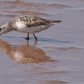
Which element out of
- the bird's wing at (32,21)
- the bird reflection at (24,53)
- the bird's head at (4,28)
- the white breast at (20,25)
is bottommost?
the bird reflection at (24,53)

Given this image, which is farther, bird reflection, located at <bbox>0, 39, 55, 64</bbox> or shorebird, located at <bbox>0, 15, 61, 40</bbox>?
shorebird, located at <bbox>0, 15, 61, 40</bbox>

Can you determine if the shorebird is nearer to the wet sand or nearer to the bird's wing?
the bird's wing

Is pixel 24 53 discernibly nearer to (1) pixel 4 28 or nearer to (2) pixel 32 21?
(2) pixel 32 21

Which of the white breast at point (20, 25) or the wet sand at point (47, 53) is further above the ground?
the white breast at point (20, 25)

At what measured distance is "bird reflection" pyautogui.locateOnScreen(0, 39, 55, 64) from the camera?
851 centimetres

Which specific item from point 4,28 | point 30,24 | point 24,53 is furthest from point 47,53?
point 4,28

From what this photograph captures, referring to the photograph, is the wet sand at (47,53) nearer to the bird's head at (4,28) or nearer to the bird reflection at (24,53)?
the bird reflection at (24,53)

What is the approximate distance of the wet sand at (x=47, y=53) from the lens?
706cm

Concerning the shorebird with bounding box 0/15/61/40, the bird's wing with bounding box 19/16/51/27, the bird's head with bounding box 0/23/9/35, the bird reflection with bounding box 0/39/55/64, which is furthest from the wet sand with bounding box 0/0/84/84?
the bird's wing with bounding box 19/16/51/27

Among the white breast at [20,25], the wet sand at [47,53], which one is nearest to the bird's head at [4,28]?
the wet sand at [47,53]

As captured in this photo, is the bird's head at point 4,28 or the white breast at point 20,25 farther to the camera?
the bird's head at point 4,28

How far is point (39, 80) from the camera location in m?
6.87

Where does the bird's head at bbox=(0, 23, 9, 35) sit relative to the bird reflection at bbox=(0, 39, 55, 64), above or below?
above

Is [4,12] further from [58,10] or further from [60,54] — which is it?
[60,54]
